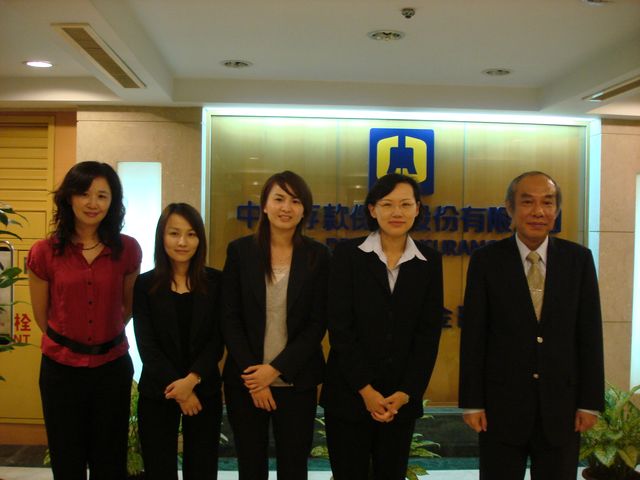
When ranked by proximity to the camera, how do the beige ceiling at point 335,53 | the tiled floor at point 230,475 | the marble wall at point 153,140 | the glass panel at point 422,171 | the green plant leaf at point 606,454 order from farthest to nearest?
1. the glass panel at point 422,171
2. the marble wall at point 153,140
3. the tiled floor at point 230,475
4. the green plant leaf at point 606,454
5. the beige ceiling at point 335,53

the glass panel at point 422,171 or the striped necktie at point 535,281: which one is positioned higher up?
the glass panel at point 422,171

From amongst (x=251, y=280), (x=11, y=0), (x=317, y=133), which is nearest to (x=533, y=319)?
(x=251, y=280)

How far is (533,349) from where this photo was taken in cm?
232

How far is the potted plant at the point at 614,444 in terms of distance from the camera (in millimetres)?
3562

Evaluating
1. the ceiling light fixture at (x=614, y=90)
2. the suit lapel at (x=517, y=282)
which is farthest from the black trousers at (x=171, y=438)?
the ceiling light fixture at (x=614, y=90)

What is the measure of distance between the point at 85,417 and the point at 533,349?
190cm

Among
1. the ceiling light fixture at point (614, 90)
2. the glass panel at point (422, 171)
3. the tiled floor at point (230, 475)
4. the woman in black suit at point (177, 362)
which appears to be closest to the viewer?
the woman in black suit at point (177, 362)

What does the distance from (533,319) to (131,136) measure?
3.62 meters

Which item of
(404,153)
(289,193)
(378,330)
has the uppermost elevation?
(404,153)

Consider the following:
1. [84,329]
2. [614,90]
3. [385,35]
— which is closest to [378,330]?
[84,329]

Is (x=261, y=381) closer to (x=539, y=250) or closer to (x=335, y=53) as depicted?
(x=539, y=250)

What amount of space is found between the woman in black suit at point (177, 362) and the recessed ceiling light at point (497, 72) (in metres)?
2.80

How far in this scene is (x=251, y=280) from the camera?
2514 millimetres

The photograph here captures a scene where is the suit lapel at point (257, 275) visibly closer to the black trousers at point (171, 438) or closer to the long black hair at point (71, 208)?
the black trousers at point (171, 438)
